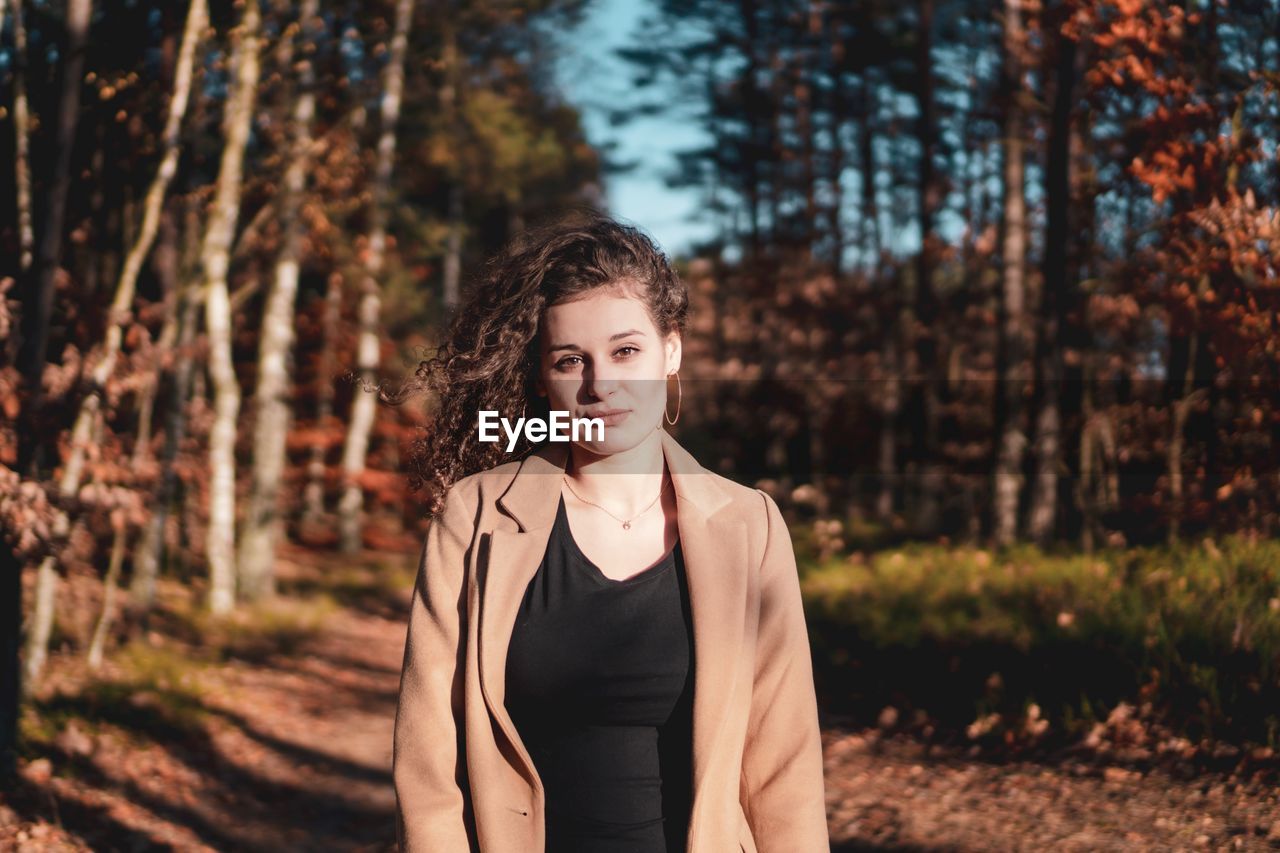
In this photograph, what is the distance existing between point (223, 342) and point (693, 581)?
35.3 ft

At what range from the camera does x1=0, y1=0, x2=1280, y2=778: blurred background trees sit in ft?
19.7

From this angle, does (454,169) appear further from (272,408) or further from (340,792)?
(340,792)

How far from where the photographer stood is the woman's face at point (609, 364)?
2492mm

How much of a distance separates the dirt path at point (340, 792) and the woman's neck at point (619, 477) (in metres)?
2.70

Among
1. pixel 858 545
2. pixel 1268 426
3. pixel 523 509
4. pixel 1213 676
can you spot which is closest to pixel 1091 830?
pixel 1213 676

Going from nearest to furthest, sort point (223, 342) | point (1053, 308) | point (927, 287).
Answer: point (1053, 308) → point (223, 342) → point (927, 287)

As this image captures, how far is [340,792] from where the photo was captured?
286 inches

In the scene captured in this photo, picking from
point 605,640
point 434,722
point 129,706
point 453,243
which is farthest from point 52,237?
point 453,243

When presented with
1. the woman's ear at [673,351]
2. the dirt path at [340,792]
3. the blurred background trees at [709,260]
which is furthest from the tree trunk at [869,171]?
the woman's ear at [673,351]

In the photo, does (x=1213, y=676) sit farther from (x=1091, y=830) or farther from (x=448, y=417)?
(x=448, y=417)

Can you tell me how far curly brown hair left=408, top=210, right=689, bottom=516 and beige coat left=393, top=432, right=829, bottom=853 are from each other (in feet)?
0.87

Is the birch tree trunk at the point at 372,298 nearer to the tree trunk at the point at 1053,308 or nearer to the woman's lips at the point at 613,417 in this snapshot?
the tree trunk at the point at 1053,308

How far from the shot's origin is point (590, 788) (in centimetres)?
239

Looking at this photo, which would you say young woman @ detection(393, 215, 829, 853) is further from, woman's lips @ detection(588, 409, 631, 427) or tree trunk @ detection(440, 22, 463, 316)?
tree trunk @ detection(440, 22, 463, 316)
